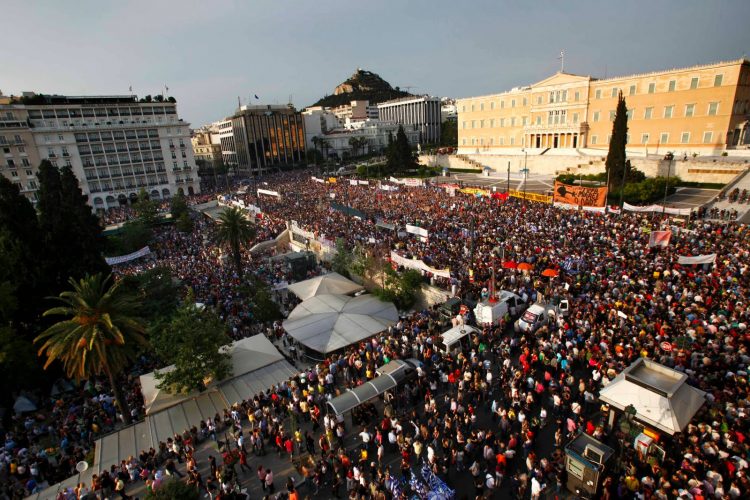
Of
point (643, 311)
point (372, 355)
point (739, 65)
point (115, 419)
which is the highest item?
point (739, 65)

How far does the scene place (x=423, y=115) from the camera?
15800cm

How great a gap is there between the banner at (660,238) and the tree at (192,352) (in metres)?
22.9

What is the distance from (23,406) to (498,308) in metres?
23.0

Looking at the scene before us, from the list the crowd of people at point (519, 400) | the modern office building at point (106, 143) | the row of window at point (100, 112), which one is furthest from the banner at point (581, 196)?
the row of window at point (100, 112)

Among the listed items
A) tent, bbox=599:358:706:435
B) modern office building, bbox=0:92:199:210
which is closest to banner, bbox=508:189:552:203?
tent, bbox=599:358:706:435

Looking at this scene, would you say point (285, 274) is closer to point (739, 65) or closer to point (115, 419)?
point (115, 419)

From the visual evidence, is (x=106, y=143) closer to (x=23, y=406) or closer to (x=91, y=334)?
(x=23, y=406)

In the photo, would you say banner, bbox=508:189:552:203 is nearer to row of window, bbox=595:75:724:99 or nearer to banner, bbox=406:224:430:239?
banner, bbox=406:224:430:239

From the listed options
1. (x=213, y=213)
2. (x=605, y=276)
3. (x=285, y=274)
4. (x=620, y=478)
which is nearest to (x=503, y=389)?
(x=620, y=478)

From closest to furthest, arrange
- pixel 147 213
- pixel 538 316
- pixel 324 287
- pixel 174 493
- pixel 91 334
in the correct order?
pixel 174 493 → pixel 91 334 → pixel 538 316 → pixel 324 287 → pixel 147 213

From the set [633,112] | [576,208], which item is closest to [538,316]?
[576,208]

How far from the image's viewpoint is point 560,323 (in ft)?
56.1

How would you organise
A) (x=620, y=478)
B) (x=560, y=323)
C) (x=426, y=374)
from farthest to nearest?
(x=560, y=323), (x=426, y=374), (x=620, y=478)

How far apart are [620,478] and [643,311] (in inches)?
377
